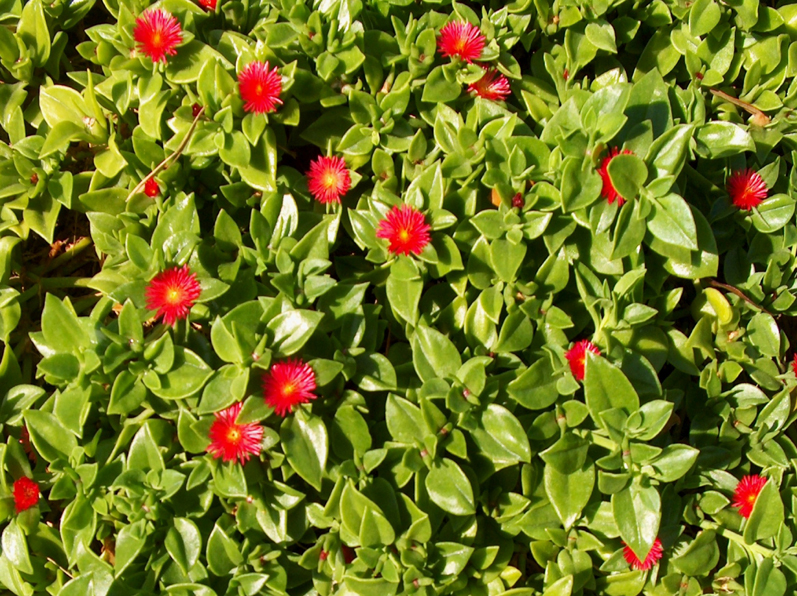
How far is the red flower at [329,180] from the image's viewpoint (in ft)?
5.57

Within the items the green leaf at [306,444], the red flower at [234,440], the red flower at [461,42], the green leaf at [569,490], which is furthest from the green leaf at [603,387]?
the red flower at [461,42]

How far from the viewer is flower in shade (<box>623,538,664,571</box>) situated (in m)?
1.57

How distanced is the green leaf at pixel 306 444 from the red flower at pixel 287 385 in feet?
0.12

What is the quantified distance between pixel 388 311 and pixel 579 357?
0.47 m

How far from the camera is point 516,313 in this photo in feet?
5.26

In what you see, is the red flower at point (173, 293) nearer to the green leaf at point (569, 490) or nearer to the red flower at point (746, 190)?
the green leaf at point (569, 490)

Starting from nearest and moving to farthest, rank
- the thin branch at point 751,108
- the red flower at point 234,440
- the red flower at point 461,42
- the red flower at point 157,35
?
the red flower at point 234,440 → the red flower at point 157,35 → the red flower at point 461,42 → the thin branch at point 751,108

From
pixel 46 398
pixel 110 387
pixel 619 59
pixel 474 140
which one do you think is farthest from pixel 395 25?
pixel 46 398

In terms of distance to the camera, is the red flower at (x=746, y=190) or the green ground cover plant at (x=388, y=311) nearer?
the green ground cover plant at (x=388, y=311)

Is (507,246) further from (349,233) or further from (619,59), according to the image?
(619,59)

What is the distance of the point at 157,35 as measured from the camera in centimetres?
166

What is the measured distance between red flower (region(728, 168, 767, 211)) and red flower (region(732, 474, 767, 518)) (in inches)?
28.2

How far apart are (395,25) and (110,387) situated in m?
1.14

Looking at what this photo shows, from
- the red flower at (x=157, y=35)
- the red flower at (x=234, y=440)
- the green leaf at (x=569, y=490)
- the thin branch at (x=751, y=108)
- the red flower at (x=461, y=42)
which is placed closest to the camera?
the red flower at (x=234, y=440)
